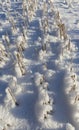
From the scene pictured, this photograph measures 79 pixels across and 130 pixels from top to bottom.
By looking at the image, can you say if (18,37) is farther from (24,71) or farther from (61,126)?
(61,126)

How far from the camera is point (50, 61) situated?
17.9 ft

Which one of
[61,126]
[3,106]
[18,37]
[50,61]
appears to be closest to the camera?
[61,126]

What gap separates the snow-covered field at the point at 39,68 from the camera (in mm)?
4336

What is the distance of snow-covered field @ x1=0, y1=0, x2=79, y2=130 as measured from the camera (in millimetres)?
4336

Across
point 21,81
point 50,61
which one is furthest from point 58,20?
point 21,81

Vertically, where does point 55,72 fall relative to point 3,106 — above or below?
above

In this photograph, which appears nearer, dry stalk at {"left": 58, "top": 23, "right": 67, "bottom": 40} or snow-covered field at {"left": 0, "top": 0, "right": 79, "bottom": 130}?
snow-covered field at {"left": 0, "top": 0, "right": 79, "bottom": 130}

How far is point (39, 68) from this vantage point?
5312 millimetres

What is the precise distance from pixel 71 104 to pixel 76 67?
107 centimetres

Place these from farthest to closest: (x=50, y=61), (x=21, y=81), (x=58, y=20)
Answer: (x=58, y=20)
(x=50, y=61)
(x=21, y=81)

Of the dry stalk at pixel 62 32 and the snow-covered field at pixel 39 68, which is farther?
the dry stalk at pixel 62 32

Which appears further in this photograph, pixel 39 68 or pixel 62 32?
pixel 62 32

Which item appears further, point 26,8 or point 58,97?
point 26,8

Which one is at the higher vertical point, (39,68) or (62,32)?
(62,32)
